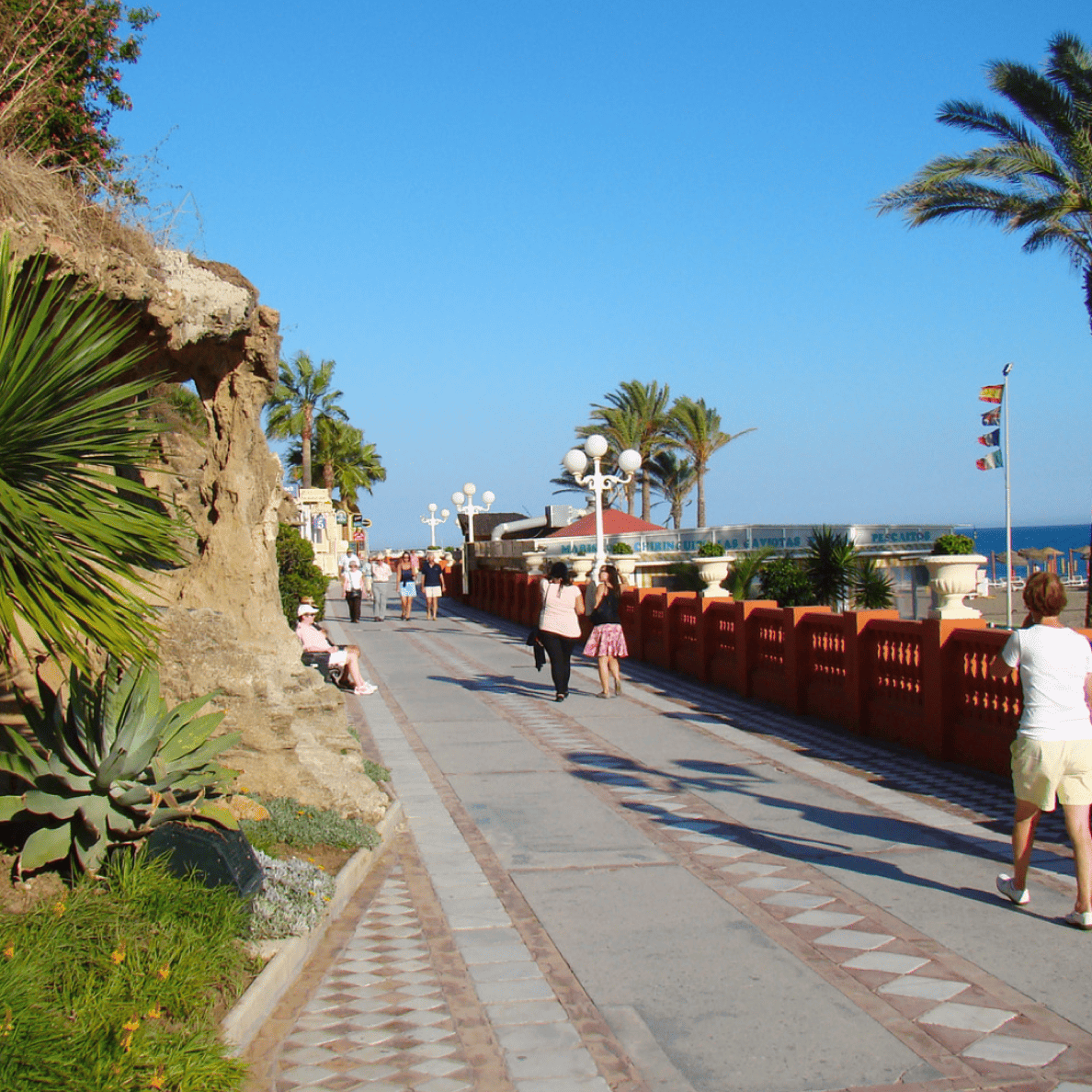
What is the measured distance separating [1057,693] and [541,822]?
12.6 ft

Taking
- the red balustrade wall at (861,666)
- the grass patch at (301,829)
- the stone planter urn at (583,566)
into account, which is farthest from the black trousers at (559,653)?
the stone planter urn at (583,566)

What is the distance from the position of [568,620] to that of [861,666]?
12.5 feet

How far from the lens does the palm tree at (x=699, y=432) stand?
5419 cm

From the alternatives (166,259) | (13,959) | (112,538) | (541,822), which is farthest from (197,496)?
(13,959)

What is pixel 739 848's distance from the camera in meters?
7.49

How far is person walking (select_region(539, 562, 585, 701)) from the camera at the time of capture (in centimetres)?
1434

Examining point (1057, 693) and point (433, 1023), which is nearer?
point (433, 1023)

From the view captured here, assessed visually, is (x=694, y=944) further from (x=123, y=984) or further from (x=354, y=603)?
(x=354, y=603)

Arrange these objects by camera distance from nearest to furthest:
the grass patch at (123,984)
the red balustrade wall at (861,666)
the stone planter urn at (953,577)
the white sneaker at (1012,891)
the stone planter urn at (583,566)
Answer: the grass patch at (123,984) < the white sneaker at (1012,891) < the red balustrade wall at (861,666) < the stone planter urn at (953,577) < the stone planter urn at (583,566)

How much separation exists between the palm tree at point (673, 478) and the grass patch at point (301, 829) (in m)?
51.2

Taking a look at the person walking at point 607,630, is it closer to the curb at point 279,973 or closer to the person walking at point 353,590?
the curb at point 279,973

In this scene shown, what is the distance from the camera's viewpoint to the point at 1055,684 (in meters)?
5.77

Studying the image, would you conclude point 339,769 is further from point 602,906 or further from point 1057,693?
point 1057,693

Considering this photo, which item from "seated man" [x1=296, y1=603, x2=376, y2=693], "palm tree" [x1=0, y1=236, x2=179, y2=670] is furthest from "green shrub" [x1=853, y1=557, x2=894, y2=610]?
"palm tree" [x1=0, y1=236, x2=179, y2=670]
